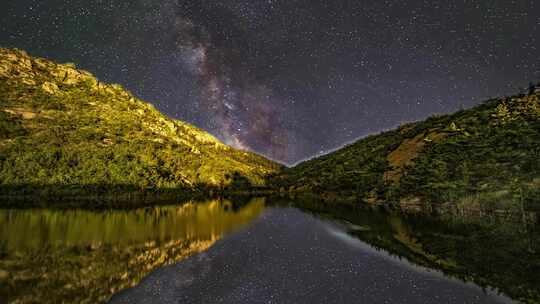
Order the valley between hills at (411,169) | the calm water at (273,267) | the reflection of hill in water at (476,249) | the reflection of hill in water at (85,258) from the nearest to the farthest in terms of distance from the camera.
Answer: the calm water at (273,267)
the reflection of hill in water at (85,258)
the reflection of hill in water at (476,249)
the valley between hills at (411,169)

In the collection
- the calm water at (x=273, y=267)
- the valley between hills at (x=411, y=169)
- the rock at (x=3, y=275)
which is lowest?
the rock at (x=3, y=275)

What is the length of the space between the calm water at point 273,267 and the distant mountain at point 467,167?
2971 cm

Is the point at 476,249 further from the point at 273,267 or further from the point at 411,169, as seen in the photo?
the point at 411,169

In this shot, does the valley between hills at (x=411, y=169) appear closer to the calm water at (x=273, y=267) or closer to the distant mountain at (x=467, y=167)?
the distant mountain at (x=467, y=167)

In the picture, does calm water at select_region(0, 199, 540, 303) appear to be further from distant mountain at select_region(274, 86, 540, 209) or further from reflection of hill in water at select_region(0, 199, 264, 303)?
distant mountain at select_region(274, 86, 540, 209)

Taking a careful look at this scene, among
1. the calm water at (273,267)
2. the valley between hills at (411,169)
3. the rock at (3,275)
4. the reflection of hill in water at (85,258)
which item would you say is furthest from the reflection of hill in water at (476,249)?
the rock at (3,275)

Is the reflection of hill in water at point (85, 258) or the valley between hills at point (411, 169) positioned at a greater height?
the valley between hills at point (411, 169)

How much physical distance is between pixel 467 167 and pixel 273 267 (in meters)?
81.6

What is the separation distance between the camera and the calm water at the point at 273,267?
20266mm

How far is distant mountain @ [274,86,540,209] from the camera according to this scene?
2864 inches

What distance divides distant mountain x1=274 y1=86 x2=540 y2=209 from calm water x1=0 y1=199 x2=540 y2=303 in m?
29.7

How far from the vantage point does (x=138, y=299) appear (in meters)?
19.1

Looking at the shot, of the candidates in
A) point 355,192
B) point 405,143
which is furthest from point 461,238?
point 405,143

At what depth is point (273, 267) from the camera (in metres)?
28.8
